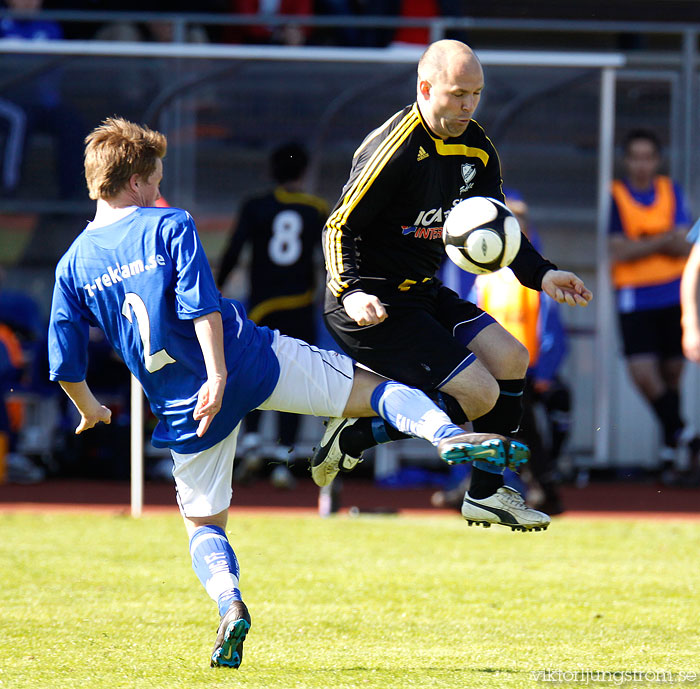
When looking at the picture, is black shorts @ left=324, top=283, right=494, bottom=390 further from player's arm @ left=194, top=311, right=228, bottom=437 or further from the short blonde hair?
the short blonde hair

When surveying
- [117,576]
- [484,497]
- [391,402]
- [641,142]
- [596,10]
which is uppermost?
[596,10]

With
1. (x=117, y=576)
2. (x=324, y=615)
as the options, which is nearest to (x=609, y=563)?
(x=324, y=615)

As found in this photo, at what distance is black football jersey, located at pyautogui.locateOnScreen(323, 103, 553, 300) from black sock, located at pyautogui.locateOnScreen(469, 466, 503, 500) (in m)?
0.78

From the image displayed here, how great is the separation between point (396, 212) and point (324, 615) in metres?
1.97

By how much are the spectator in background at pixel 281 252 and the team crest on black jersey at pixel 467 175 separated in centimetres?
519

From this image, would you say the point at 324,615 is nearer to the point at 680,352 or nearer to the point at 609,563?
the point at 609,563

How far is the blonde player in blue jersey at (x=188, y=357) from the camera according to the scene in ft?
15.2

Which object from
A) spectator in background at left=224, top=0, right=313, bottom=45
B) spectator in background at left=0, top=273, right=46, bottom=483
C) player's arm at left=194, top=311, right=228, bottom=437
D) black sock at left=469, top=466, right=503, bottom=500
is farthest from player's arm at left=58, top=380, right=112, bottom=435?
spectator in background at left=224, top=0, right=313, bottom=45

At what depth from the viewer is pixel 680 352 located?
11.2 metres

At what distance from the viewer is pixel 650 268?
440 inches

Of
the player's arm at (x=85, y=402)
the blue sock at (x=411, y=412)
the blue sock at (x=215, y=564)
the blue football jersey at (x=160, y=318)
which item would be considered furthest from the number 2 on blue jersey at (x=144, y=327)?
the blue sock at (x=411, y=412)

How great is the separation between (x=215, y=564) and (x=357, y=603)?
1616 mm

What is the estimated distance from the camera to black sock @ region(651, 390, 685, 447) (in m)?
10.9

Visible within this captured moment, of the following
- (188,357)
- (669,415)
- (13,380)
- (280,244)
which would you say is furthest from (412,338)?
(13,380)
